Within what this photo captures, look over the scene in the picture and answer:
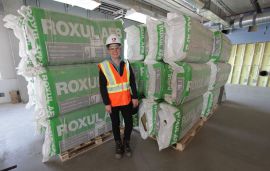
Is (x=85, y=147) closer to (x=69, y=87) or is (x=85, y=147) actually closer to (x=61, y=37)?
(x=69, y=87)

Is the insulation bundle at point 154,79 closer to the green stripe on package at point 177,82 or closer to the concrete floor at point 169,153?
the green stripe on package at point 177,82

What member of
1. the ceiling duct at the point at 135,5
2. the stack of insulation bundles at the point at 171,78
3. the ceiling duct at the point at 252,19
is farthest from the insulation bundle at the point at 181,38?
the ceiling duct at the point at 252,19

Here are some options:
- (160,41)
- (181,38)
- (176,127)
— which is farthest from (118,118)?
(181,38)

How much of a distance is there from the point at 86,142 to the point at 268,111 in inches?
198

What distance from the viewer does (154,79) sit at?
231 cm

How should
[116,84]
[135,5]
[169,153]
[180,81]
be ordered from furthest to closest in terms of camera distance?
[135,5] → [169,153] → [180,81] → [116,84]

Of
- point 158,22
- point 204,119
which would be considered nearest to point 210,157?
point 204,119

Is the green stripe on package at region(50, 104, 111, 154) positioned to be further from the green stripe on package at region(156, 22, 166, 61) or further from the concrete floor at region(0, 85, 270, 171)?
the green stripe on package at region(156, 22, 166, 61)

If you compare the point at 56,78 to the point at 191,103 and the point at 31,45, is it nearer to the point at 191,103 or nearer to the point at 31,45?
the point at 31,45

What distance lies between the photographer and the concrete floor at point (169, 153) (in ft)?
6.47

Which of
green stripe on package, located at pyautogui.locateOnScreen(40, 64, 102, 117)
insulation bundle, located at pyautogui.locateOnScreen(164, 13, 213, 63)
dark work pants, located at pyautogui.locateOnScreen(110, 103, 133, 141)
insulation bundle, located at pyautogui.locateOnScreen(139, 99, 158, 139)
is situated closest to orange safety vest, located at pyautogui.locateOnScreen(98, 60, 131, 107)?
dark work pants, located at pyautogui.locateOnScreen(110, 103, 133, 141)

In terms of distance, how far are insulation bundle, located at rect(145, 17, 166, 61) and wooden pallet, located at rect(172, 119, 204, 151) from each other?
1404 millimetres

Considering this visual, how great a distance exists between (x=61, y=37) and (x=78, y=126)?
1.28 metres

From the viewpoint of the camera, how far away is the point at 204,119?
130 inches
